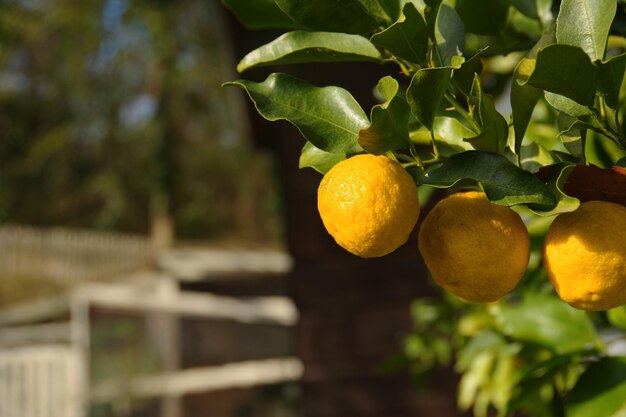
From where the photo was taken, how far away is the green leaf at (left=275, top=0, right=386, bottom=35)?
1.37ft

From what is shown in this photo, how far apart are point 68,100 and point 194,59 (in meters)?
1.86

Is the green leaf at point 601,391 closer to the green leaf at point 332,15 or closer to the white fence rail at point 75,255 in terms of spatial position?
the green leaf at point 332,15

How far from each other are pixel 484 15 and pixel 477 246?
0.24 m

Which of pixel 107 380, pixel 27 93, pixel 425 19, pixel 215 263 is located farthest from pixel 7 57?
pixel 425 19

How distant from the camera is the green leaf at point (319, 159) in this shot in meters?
0.45

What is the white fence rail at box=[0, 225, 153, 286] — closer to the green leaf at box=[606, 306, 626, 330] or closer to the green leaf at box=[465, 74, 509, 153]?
the green leaf at box=[606, 306, 626, 330]

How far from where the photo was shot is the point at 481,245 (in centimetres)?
40

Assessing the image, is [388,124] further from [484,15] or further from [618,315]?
[618,315]

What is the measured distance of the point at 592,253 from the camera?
0.39 meters

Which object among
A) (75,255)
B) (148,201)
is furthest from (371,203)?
(148,201)

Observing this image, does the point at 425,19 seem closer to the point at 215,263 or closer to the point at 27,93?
the point at 215,263

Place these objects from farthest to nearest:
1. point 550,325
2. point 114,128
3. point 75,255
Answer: point 114,128, point 75,255, point 550,325

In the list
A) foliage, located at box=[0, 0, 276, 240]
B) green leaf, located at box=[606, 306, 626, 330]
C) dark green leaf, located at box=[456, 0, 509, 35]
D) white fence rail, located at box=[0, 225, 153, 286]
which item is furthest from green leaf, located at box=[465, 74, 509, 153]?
foliage, located at box=[0, 0, 276, 240]

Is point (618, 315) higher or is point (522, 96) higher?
point (522, 96)
